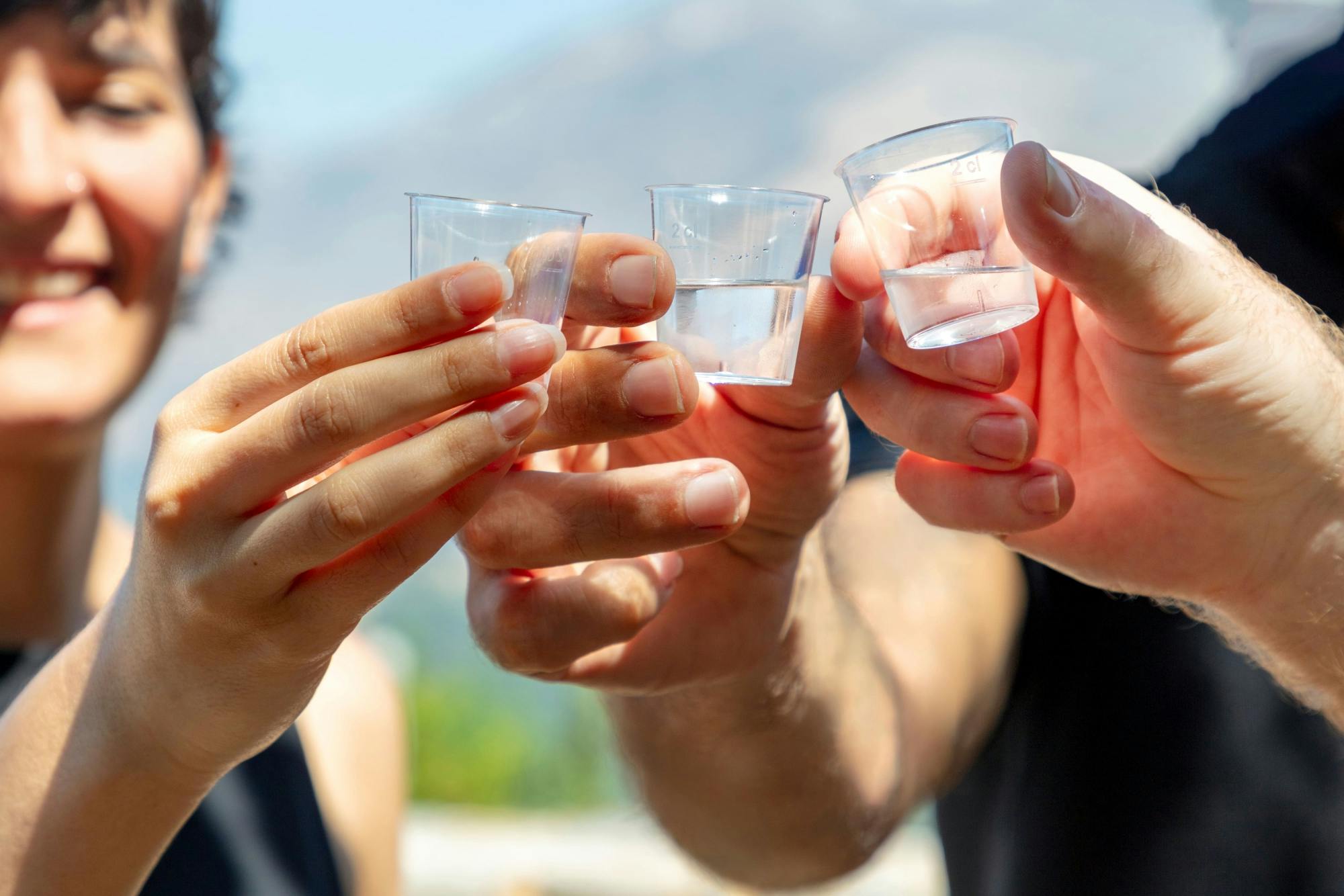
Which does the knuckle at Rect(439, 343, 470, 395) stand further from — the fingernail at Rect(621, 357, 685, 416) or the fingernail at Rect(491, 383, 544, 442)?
the fingernail at Rect(621, 357, 685, 416)

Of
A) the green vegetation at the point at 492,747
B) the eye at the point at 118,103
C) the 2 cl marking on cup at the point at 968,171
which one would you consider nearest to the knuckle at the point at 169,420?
the 2 cl marking on cup at the point at 968,171

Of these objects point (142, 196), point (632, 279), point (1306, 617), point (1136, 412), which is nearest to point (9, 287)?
point (142, 196)

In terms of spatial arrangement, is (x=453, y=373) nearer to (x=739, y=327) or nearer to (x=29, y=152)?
(x=739, y=327)

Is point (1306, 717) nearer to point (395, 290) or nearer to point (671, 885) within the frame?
point (395, 290)

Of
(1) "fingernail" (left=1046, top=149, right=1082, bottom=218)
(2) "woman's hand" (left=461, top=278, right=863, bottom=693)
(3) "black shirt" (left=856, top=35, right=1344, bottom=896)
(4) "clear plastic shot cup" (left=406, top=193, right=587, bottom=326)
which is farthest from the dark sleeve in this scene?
(4) "clear plastic shot cup" (left=406, top=193, right=587, bottom=326)

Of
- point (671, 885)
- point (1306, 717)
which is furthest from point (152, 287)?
point (671, 885)
